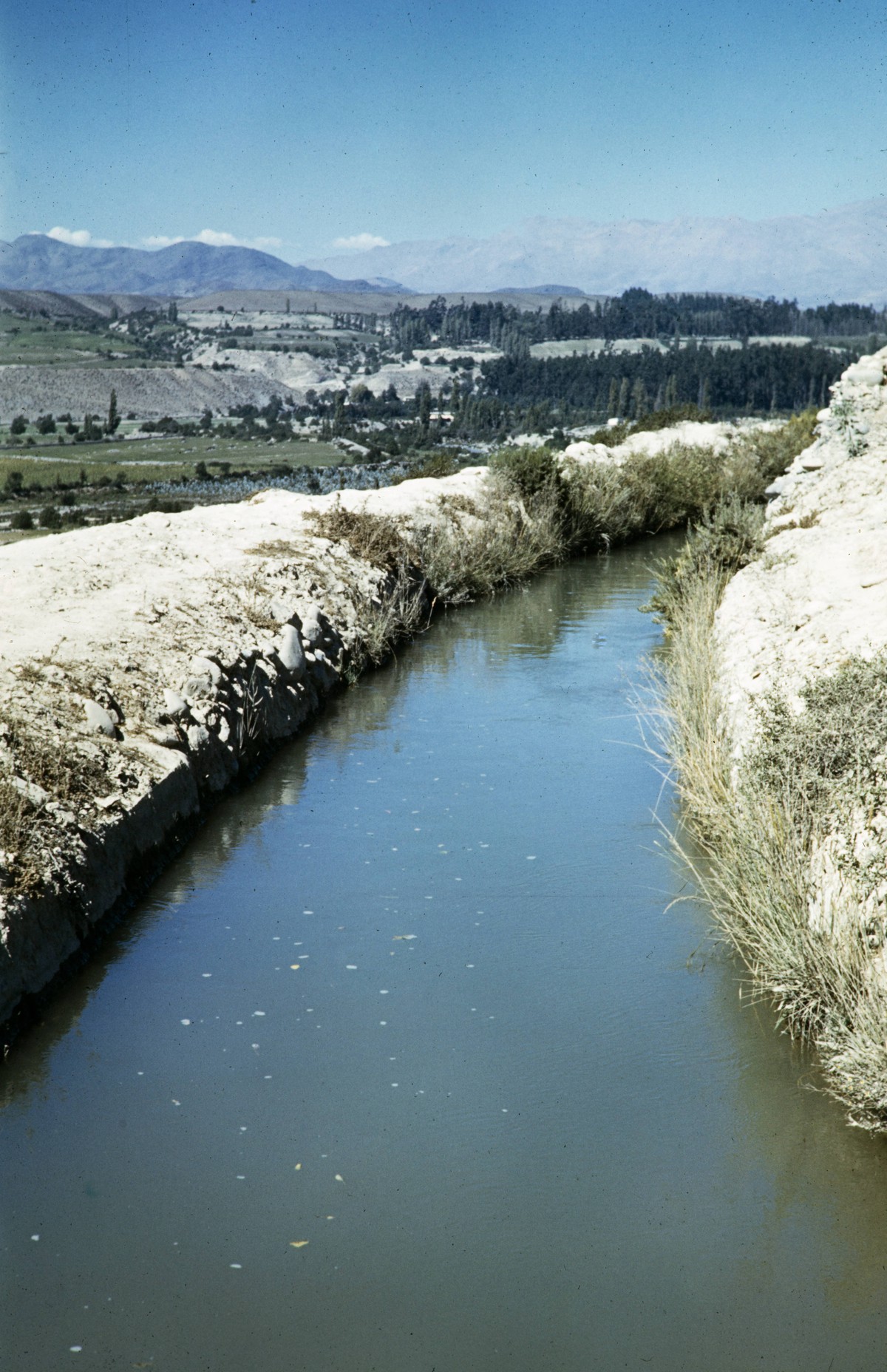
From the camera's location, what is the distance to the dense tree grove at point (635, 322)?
70938 mm

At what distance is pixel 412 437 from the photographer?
33.5 metres

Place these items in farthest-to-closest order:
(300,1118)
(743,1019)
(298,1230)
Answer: (743,1019) < (300,1118) < (298,1230)

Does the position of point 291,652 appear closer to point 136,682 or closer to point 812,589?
point 136,682

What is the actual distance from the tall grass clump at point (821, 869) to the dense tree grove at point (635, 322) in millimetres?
61901

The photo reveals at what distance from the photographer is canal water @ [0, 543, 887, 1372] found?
4340 mm

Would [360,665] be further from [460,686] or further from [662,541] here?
[662,541]

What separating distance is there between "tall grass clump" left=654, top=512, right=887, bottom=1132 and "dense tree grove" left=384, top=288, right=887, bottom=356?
61901mm

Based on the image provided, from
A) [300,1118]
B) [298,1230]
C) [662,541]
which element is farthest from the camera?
[662,541]

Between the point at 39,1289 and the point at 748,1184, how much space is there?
2802 millimetres

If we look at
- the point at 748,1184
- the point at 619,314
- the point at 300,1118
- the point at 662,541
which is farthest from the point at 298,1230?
the point at 619,314

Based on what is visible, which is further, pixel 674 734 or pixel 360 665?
pixel 360 665

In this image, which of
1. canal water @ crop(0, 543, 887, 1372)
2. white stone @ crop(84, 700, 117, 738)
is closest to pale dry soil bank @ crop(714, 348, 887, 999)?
canal water @ crop(0, 543, 887, 1372)

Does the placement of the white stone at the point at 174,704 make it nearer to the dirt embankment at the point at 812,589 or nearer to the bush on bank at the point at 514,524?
the bush on bank at the point at 514,524

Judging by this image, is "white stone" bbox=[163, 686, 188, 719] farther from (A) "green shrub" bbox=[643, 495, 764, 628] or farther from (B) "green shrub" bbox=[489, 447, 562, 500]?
(B) "green shrub" bbox=[489, 447, 562, 500]
